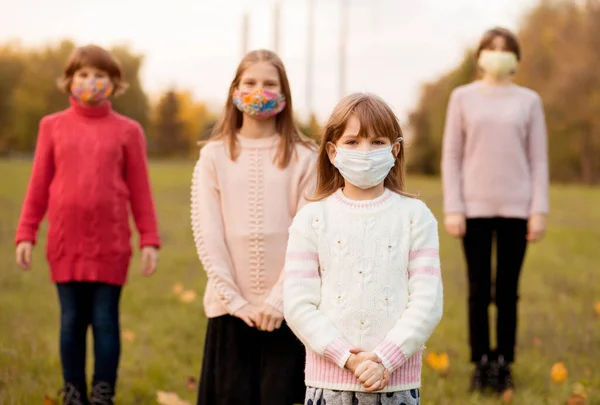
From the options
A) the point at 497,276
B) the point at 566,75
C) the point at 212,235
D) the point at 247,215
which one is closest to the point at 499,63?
the point at 497,276

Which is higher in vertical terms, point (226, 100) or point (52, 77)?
point (52, 77)

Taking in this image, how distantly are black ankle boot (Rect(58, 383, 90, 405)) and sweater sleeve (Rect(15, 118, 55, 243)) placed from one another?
820mm

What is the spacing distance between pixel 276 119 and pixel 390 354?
5.12 feet

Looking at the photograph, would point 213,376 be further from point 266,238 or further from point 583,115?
point 583,115

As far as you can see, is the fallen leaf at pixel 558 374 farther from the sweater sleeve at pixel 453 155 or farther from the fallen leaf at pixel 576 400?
the sweater sleeve at pixel 453 155

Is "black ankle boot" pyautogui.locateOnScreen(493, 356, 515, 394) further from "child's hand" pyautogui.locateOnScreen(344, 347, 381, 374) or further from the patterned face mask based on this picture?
the patterned face mask

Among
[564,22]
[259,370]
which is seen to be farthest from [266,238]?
[564,22]

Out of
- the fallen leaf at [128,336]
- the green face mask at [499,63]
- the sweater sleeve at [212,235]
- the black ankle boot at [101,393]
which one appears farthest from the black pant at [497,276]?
the fallen leaf at [128,336]

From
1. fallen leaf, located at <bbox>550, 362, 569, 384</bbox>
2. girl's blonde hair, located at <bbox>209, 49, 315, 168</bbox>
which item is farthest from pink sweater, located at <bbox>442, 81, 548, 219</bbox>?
girl's blonde hair, located at <bbox>209, 49, 315, 168</bbox>

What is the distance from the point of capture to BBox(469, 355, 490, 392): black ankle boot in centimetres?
546

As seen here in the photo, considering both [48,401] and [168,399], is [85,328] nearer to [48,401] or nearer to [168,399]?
[48,401]

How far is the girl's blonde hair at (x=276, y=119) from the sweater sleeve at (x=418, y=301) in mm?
1054

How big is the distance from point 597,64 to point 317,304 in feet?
117

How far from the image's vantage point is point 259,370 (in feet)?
13.3
